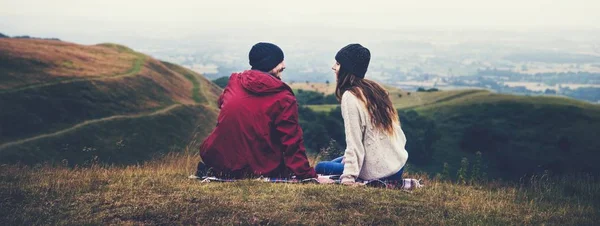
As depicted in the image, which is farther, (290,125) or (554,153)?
(554,153)

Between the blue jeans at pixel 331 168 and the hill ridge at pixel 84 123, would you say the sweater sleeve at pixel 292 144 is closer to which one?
the blue jeans at pixel 331 168

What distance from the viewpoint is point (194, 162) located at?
13.2 metres

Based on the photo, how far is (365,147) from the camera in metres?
9.30

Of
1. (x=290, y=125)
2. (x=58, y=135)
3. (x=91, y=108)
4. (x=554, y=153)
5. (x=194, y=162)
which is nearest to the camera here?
(x=290, y=125)

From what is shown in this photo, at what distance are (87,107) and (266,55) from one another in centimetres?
5817

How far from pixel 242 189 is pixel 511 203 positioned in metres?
4.33

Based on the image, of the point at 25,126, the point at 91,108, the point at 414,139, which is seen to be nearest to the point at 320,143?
the point at 414,139

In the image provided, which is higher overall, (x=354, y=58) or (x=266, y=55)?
(x=354, y=58)

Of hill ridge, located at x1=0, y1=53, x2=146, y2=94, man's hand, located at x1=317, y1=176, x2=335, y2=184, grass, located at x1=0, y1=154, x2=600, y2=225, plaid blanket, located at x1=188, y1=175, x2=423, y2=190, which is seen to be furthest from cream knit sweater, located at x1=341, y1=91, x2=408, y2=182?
hill ridge, located at x1=0, y1=53, x2=146, y2=94

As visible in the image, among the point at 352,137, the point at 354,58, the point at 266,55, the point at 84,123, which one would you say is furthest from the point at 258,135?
the point at 84,123

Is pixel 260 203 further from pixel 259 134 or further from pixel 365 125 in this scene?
pixel 365 125

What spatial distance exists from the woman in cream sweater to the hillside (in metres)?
36.7

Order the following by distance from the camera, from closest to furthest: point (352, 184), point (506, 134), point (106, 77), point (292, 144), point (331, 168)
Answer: point (352, 184) → point (292, 144) → point (331, 168) → point (106, 77) → point (506, 134)

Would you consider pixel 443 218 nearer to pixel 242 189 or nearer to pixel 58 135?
pixel 242 189
